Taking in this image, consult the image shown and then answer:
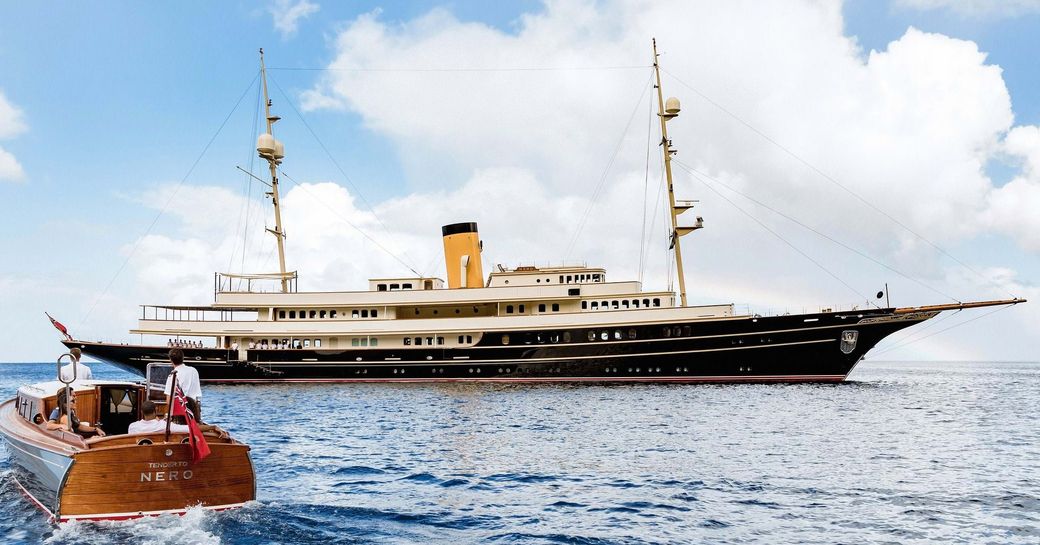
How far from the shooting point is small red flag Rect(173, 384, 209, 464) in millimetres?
9367

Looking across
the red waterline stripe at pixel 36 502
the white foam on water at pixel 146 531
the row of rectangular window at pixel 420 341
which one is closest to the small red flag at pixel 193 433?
the white foam on water at pixel 146 531

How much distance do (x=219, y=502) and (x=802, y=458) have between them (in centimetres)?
1219

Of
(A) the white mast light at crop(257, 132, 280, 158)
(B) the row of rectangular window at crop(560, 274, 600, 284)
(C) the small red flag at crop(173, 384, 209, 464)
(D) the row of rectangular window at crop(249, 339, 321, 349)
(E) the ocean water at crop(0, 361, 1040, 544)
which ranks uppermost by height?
(A) the white mast light at crop(257, 132, 280, 158)

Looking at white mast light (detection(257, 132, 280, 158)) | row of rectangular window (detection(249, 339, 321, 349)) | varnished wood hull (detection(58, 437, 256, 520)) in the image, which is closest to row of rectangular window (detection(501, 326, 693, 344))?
row of rectangular window (detection(249, 339, 321, 349))

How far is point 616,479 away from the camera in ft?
44.2

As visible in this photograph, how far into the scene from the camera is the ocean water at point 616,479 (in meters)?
9.84

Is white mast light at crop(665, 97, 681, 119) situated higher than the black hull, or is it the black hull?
white mast light at crop(665, 97, 681, 119)

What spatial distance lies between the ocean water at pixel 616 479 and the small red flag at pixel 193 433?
2.85 feet

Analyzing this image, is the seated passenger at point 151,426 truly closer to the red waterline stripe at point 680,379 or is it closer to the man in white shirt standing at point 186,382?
the man in white shirt standing at point 186,382

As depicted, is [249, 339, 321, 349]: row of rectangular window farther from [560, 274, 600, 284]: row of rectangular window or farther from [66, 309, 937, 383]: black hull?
[560, 274, 600, 284]: row of rectangular window

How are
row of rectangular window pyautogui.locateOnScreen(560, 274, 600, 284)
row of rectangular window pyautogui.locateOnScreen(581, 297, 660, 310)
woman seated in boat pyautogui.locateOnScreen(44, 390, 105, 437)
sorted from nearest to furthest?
woman seated in boat pyautogui.locateOnScreen(44, 390, 105, 437), row of rectangular window pyautogui.locateOnScreen(581, 297, 660, 310), row of rectangular window pyautogui.locateOnScreen(560, 274, 600, 284)

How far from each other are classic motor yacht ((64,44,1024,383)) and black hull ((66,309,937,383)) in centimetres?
6

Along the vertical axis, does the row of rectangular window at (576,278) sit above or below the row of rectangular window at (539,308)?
above

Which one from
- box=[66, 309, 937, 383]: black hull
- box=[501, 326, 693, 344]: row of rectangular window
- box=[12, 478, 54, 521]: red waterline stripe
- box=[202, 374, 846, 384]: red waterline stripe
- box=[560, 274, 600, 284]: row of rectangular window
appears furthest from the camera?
box=[560, 274, 600, 284]: row of rectangular window
